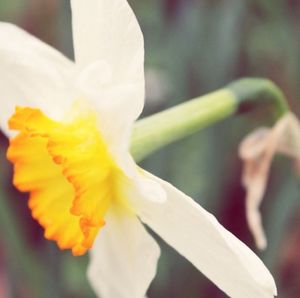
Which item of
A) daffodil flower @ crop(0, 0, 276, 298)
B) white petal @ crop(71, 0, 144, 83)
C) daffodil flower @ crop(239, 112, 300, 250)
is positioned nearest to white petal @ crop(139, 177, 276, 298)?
daffodil flower @ crop(0, 0, 276, 298)

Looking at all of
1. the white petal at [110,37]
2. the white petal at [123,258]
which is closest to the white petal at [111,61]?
the white petal at [110,37]

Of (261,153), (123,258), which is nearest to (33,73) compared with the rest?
(123,258)

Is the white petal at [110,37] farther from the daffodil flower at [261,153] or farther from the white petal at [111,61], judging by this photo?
the daffodil flower at [261,153]

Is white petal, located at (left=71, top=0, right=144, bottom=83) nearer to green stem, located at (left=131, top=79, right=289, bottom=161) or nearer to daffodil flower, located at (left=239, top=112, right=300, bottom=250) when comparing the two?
green stem, located at (left=131, top=79, right=289, bottom=161)

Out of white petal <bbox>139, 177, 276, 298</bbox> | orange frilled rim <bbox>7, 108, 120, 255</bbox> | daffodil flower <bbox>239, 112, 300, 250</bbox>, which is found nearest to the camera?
white petal <bbox>139, 177, 276, 298</bbox>

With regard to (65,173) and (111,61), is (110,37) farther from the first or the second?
(65,173)

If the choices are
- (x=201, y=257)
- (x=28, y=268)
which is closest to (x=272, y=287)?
(x=201, y=257)

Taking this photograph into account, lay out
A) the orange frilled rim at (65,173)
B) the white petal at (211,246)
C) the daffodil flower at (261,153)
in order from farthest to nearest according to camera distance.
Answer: the daffodil flower at (261,153) < the orange frilled rim at (65,173) < the white petal at (211,246)
